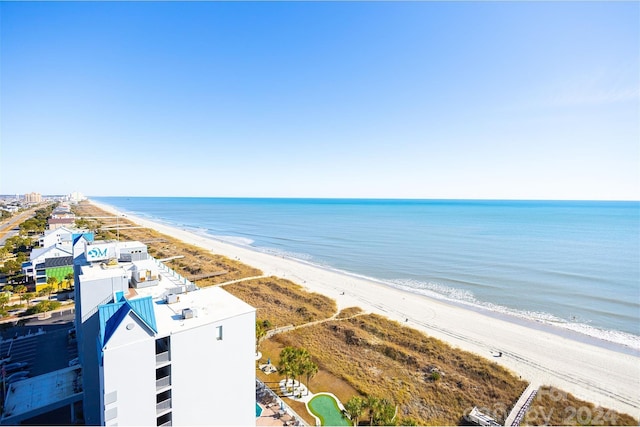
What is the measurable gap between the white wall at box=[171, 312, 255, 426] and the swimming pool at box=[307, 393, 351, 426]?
6124 millimetres

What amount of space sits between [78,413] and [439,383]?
28837 mm

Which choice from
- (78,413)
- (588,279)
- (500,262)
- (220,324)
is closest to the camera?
(220,324)

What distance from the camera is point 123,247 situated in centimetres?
2523

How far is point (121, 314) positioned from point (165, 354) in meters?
3.17

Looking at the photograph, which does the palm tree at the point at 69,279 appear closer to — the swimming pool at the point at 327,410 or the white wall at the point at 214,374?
the white wall at the point at 214,374

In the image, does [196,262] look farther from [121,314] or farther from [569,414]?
[569,414]

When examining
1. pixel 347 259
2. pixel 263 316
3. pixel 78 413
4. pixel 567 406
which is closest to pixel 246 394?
pixel 78 413

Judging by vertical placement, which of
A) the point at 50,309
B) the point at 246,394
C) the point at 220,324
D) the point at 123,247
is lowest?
the point at 50,309

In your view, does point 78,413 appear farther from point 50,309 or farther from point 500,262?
point 500,262

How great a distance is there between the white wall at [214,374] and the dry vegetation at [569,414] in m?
21.5

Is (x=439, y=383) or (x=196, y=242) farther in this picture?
(x=196, y=242)

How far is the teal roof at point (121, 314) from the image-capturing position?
13.8m

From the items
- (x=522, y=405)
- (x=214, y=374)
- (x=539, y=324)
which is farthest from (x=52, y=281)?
(x=539, y=324)

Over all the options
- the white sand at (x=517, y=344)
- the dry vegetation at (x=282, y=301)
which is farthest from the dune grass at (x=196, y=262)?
the white sand at (x=517, y=344)
